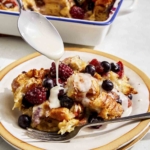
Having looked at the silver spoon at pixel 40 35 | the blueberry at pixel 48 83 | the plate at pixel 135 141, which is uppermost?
the silver spoon at pixel 40 35

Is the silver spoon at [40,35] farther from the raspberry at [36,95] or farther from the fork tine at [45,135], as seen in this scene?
the fork tine at [45,135]

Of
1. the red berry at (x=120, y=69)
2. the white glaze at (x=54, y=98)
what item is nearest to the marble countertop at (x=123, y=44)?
the red berry at (x=120, y=69)

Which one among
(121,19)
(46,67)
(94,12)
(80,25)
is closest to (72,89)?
(46,67)

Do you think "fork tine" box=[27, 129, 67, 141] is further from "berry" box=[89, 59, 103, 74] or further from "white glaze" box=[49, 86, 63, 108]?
"berry" box=[89, 59, 103, 74]

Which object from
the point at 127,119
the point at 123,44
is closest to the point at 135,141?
the point at 127,119

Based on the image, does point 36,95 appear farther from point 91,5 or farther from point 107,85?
point 91,5

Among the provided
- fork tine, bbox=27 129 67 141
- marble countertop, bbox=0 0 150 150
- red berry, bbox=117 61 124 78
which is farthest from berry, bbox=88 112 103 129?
marble countertop, bbox=0 0 150 150
